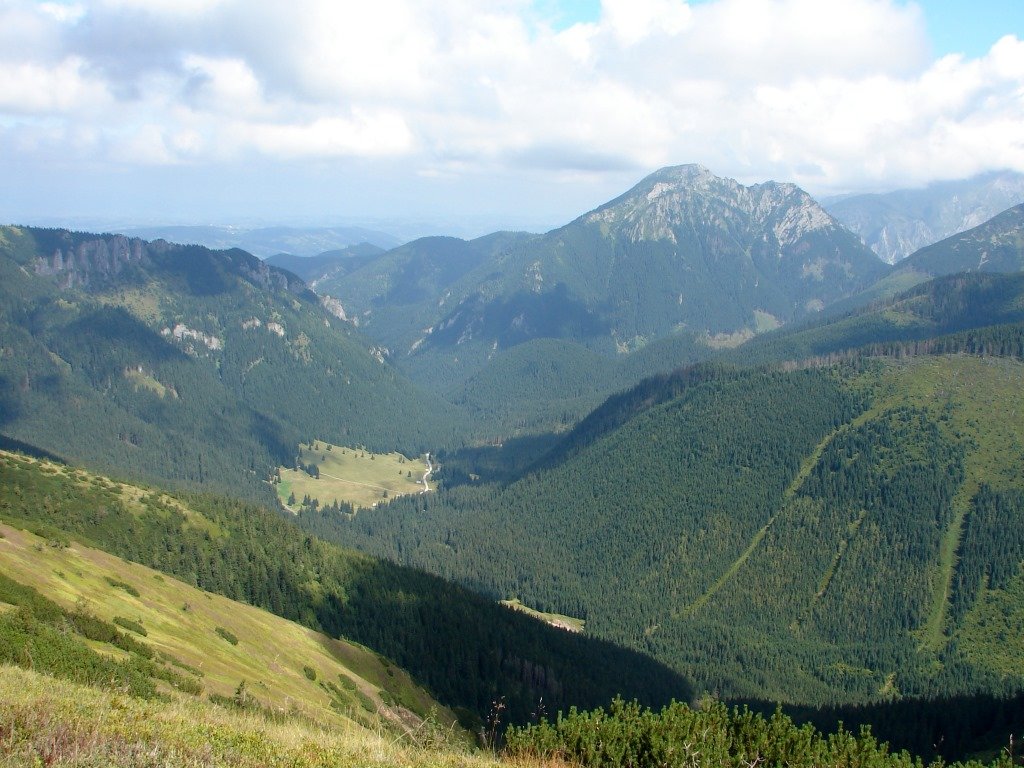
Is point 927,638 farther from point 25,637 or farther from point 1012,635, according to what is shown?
point 25,637

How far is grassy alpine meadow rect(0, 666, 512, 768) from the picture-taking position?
19922 mm

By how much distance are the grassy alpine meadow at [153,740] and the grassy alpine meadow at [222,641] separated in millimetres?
23090

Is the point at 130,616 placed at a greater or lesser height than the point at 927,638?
greater

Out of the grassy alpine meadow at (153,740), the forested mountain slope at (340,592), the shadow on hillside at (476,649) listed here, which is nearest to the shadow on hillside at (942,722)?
the shadow on hillside at (476,649)

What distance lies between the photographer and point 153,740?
71.2 feet

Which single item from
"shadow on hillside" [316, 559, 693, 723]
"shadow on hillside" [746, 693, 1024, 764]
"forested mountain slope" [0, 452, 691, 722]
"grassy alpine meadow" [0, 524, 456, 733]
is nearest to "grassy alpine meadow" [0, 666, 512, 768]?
"grassy alpine meadow" [0, 524, 456, 733]

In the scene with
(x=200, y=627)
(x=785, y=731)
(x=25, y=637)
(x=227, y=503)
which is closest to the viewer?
(x=785, y=731)

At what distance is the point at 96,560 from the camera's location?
88500 mm

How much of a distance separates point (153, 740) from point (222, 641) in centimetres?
6760

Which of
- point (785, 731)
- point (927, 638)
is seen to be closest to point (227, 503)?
point (785, 731)

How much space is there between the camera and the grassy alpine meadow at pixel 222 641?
6512 cm

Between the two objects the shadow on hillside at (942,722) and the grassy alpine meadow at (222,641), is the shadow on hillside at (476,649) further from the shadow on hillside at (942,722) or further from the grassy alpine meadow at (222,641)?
the shadow on hillside at (942,722)

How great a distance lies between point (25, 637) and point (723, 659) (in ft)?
567

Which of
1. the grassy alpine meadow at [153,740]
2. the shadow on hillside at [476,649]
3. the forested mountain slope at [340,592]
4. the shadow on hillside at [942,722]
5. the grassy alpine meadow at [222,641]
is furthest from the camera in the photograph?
the shadow on hillside at [476,649]
